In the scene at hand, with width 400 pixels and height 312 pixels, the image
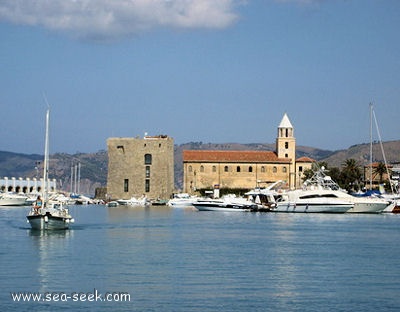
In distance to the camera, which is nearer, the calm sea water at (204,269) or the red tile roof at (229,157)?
the calm sea water at (204,269)

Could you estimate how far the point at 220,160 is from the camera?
95188 mm

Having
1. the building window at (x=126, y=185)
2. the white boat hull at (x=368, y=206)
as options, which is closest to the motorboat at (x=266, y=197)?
the white boat hull at (x=368, y=206)

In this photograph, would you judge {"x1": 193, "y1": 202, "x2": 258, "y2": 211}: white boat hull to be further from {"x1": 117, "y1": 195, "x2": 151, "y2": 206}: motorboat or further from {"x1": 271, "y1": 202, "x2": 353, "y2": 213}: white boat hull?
{"x1": 117, "y1": 195, "x2": 151, "y2": 206}: motorboat

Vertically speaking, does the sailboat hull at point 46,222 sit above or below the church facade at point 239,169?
below

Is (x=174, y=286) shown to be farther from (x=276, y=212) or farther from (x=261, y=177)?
(x=261, y=177)

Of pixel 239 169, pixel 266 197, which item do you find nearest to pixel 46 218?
pixel 266 197

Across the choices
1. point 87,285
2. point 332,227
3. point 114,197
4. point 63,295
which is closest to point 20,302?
point 63,295

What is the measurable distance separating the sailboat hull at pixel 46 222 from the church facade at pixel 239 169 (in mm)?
56479

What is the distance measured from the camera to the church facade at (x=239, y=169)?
311 ft

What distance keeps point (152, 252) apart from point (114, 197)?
60.3 meters

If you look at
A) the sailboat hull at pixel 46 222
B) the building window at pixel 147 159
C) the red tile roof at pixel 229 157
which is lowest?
the sailboat hull at pixel 46 222

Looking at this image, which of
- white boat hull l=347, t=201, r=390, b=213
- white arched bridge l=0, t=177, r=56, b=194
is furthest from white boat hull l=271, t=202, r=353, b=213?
white arched bridge l=0, t=177, r=56, b=194

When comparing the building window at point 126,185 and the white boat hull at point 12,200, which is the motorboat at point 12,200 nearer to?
the white boat hull at point 12,200

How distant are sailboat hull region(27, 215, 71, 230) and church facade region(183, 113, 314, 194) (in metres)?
56.5
